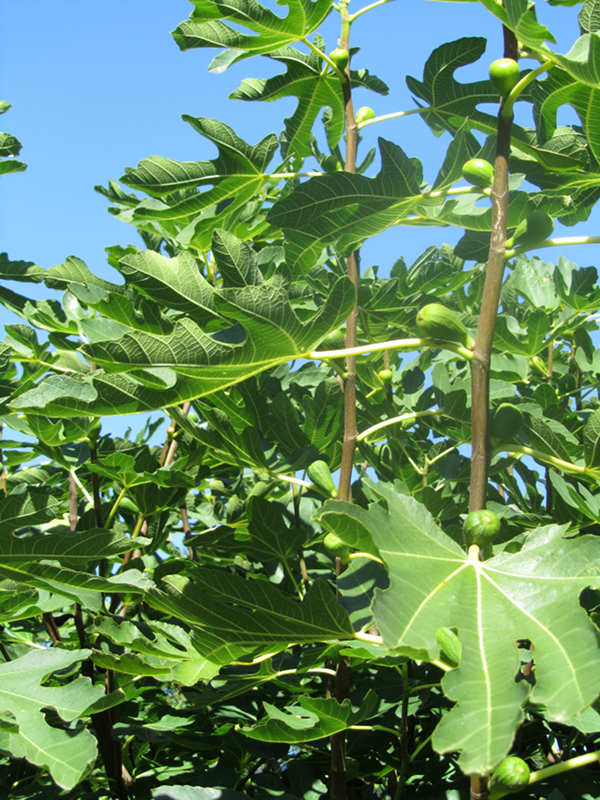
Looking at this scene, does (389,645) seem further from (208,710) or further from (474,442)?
(208,710)

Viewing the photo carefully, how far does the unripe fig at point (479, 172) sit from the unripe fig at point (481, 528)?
0.58 m

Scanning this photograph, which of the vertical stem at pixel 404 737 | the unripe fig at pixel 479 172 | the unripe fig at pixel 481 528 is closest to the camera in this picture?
the unripe fig at pixel 481 528

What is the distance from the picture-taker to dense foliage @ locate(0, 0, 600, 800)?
92 centimetres

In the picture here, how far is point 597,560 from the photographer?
91cm

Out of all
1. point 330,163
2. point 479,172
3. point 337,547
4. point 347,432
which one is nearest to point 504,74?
point 479,172

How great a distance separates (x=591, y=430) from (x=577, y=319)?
944 mm

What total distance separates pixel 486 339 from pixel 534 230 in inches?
7.8

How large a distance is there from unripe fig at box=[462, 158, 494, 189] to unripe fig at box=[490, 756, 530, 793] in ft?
3.00

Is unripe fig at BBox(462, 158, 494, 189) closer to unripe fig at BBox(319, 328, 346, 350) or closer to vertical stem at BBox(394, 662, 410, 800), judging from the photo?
unripe fig at BBox(319, 328, 346, 350)

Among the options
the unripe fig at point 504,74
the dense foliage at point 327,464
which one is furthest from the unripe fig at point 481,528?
the unripe fig at point 504,74

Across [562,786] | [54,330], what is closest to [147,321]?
[54,330]

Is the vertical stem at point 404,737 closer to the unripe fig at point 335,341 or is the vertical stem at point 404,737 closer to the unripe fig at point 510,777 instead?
the unripe fig at point 510,777

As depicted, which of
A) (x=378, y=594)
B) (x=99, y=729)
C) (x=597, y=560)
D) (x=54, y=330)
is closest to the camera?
(x=378, y=594)

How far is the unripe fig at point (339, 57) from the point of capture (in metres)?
1.46
